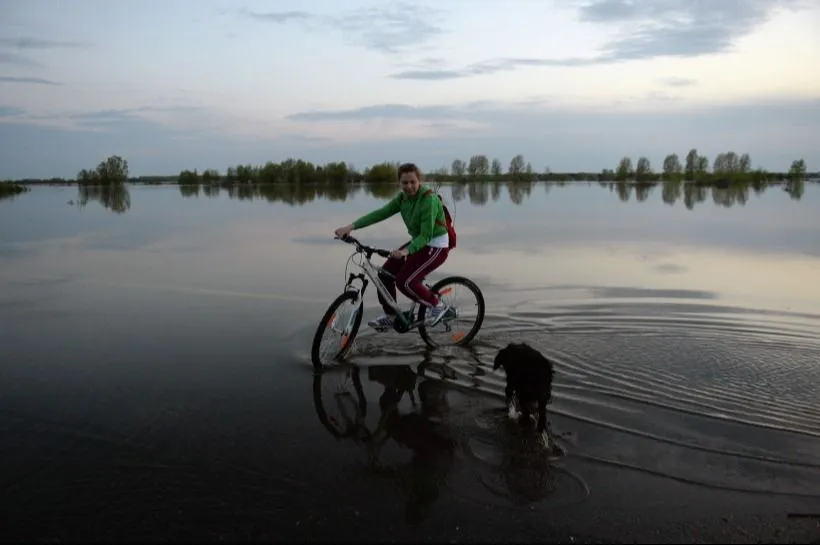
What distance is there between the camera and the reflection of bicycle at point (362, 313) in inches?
251

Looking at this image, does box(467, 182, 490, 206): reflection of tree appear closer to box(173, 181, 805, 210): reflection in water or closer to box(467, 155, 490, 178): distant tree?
box(173, 181, 805, 210): reflection in water

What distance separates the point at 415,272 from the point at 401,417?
216 centimetres

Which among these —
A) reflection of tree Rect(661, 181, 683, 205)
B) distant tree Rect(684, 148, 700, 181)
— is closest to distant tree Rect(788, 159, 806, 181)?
distant tree Rect(684, 148, 700, 181)

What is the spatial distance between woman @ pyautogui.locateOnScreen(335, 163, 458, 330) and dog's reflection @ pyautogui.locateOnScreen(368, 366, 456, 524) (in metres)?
0.99

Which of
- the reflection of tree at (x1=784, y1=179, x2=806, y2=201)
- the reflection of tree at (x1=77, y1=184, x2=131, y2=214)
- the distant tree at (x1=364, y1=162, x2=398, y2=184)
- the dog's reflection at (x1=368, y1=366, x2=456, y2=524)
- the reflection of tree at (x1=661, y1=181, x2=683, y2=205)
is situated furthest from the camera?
the distant tree at (x1=364, y1=162, x2=398, y2=184)

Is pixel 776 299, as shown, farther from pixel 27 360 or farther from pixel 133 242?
pixel 133 242

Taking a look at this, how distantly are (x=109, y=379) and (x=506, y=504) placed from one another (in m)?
4.09

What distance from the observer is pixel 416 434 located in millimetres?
4719

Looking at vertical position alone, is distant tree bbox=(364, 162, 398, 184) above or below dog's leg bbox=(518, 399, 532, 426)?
above

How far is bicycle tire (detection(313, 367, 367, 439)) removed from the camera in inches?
187

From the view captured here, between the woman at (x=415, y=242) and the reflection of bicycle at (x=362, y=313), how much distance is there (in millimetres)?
108

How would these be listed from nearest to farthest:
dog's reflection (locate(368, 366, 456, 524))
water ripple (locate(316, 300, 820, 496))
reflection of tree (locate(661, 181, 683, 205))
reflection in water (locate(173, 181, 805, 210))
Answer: dog's reflection (locate(368, 366, 456, 524)) → water ripple (locate(316, 300, 820, 496)) → reflection of tree (locate(661, 181, 683, 205)) → reflection in water (locate(173, 181, 805, 210))

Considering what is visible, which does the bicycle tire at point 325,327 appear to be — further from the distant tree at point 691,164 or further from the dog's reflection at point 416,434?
the distant tree at point 691,164

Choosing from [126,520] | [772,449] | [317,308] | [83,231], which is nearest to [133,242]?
[83,231]
